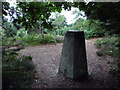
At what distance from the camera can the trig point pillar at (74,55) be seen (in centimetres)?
312

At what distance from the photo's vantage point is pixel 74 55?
312cm

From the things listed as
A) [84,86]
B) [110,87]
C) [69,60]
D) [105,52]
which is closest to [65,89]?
[84,86]

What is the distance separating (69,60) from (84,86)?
0.80 meters

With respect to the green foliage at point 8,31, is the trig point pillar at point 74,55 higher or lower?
lower

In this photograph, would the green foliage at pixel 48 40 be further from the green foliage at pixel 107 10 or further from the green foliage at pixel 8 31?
the green foliage at pixel 107 10

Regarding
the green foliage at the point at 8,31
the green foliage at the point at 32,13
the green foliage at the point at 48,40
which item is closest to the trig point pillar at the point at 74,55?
the green foliage at the point at 32,13

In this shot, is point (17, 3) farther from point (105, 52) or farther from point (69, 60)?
point (105, 52)

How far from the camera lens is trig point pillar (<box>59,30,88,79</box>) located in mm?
3117

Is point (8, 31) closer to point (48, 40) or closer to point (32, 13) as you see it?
point (32, 13)

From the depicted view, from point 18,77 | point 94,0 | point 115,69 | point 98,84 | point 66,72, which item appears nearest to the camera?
point 18,77

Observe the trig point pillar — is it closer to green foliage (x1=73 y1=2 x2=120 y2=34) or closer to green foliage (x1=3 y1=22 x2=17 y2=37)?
green foliage (x1=73 y1=2 x2=120 y2=34)

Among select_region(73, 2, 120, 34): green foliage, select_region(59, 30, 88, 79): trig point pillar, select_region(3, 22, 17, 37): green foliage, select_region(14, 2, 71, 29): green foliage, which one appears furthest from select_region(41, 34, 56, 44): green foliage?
select_region(14, 2, 71, 29): green foliage

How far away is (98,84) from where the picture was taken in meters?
3.04

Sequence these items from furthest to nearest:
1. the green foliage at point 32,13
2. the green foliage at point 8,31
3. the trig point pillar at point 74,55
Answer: the trig point pillar at point 74,55
the green foliage at point 8,31
the green foliage at point 32,13
